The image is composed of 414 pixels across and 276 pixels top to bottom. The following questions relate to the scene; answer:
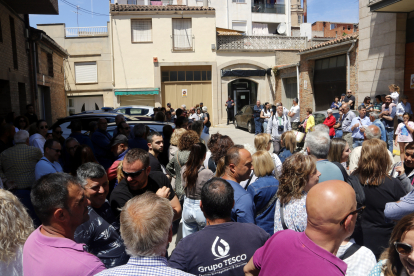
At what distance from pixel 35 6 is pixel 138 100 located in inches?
495

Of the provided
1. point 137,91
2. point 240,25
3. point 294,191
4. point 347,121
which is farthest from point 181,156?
point 240,25

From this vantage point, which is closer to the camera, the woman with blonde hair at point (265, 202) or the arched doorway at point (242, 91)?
the woman with blonde hair at point (265, 202)

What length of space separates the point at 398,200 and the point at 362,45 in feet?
44.8

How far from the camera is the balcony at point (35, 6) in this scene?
11.7 m

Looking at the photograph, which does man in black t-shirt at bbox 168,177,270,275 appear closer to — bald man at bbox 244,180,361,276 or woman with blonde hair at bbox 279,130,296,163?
bald man at bbox 244,180,361,276

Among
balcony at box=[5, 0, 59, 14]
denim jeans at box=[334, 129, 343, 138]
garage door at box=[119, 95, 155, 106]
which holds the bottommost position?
denim jeans at box=[334, 129, 343, 138]

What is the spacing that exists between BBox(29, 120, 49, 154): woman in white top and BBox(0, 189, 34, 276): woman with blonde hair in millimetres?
4171

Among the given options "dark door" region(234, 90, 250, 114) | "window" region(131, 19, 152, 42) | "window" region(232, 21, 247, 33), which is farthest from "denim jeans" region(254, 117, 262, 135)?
"window" region(232, 21, 247, 33)

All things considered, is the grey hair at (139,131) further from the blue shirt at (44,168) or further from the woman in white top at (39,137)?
the blue shirt at (44,168)

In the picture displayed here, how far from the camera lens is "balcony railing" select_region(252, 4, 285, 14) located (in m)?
30.9

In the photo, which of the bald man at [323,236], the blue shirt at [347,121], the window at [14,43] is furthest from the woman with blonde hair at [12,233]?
the window at [14,43]

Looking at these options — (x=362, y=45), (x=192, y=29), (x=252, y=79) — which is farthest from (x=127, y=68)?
(x=362, y=45)

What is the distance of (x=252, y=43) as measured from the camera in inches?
974

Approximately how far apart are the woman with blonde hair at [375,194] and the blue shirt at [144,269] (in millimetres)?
2218
